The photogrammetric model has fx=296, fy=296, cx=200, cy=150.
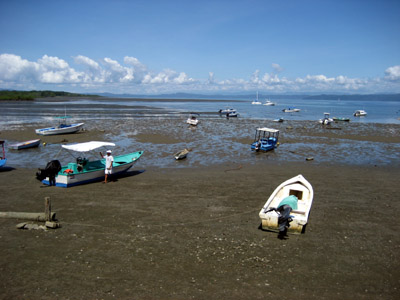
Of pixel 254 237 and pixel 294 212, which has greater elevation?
pixel 294 212

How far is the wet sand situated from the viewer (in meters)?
8.20

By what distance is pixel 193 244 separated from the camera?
417 inches

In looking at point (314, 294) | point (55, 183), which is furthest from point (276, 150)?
point (314, 294)

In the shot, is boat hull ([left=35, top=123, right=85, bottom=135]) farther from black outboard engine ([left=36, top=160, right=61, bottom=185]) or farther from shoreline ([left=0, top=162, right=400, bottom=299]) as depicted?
black outboard engine ([left=36, top=160, right=61, bottom=185])

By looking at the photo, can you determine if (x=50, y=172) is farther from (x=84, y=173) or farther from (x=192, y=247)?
(x=192, y=247)

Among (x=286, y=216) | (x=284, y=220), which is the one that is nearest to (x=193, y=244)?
(x=284, y=220)

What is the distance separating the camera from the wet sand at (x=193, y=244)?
8.20m

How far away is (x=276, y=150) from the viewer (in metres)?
31.8

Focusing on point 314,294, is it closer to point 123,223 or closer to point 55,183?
point 123,223

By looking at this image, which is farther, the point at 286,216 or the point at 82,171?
the point at 82,171

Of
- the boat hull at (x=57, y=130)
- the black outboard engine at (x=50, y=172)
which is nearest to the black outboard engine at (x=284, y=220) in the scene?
the black outboard engine at (x=50, y=172)

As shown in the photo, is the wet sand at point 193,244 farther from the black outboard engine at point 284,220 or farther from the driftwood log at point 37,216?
the black outboard engine at point 284,220

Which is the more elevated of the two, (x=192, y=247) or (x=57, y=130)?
(x=57, y=130)

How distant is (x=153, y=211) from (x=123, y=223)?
175 centimetres
